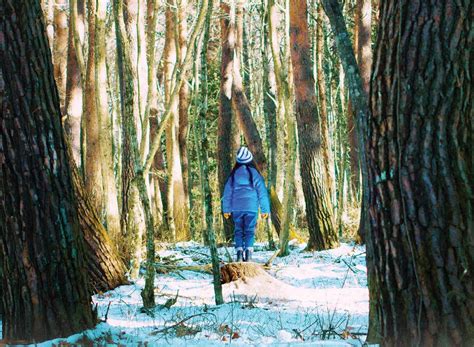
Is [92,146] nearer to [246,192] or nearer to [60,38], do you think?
[246,192]

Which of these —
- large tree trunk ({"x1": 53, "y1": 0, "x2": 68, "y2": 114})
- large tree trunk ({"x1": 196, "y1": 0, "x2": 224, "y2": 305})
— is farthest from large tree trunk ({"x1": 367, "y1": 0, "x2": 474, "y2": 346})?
large tree trunk ({"x1": 53, "y1": 0, "x2": 68, "y2": 114})

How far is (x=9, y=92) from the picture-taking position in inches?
165

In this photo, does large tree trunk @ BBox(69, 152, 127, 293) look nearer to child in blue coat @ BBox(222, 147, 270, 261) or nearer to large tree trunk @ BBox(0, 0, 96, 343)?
large tree trunk @ BBox(0, 0, 96, 343)

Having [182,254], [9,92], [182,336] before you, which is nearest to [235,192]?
[182,254]

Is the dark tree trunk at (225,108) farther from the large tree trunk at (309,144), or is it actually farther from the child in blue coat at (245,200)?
the child in blue coat at (245,200)

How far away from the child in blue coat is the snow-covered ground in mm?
507

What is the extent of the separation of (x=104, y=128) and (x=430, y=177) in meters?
6.98

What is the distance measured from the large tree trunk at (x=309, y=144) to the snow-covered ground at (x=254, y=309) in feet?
1.98

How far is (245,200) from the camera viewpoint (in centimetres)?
1036

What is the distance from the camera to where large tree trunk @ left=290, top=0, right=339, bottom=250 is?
11266 millimetres

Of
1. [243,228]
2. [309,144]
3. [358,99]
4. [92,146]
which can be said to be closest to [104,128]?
[92,146]

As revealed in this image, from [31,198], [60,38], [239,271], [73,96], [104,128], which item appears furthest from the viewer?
[60,38]

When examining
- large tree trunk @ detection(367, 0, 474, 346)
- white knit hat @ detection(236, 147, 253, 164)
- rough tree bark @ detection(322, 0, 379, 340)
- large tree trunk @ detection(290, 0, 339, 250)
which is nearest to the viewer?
large tree trunk @ detection(367, 0, 474, 346)

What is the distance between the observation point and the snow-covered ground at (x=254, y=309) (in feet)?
15.2
